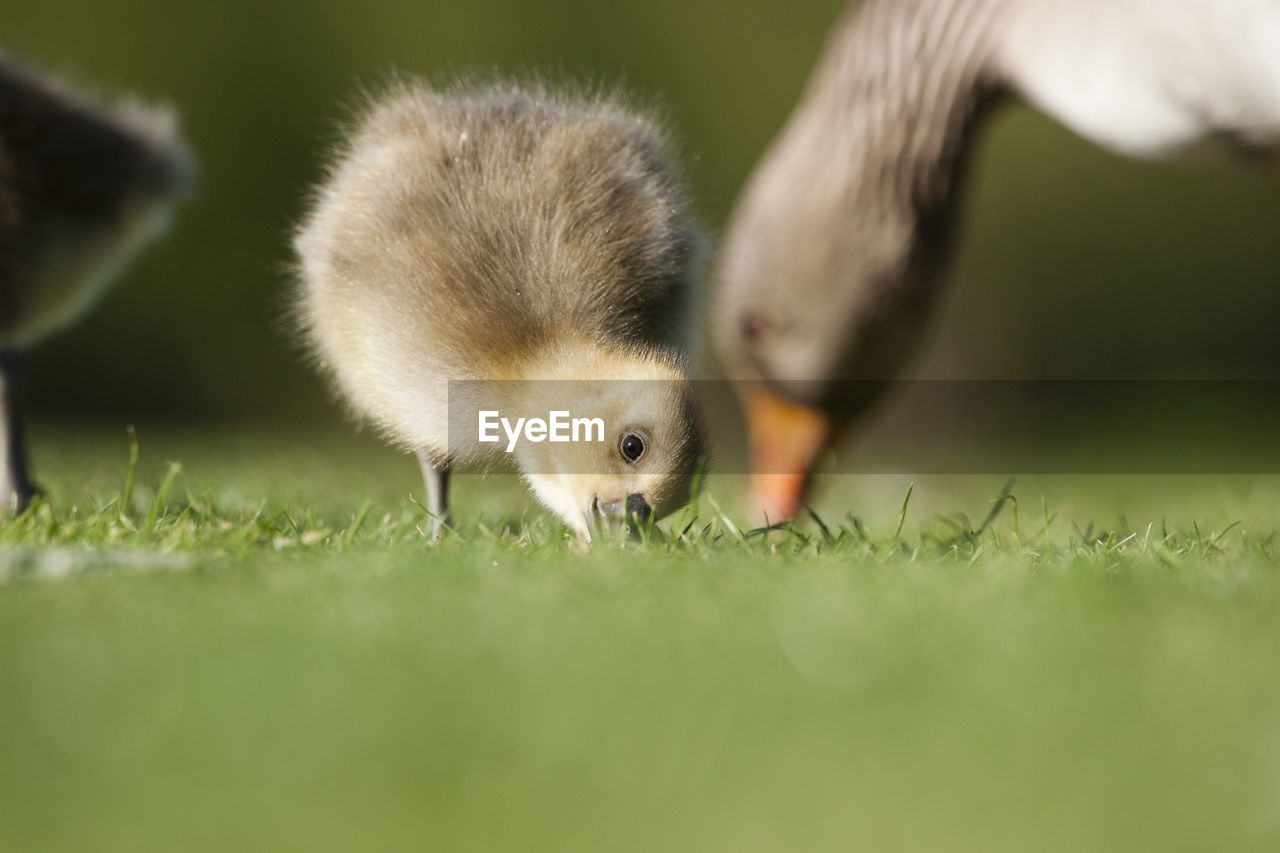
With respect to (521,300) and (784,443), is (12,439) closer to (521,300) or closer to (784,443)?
(521,300)

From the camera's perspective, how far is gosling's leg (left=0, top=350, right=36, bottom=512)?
3.32 m

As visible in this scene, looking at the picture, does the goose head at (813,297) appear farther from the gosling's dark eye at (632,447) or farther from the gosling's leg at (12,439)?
the gosling's leg at (12,439)

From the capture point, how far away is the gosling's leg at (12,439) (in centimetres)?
332

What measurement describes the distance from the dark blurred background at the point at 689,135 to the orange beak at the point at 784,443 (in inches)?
189

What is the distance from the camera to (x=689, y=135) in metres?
8.79

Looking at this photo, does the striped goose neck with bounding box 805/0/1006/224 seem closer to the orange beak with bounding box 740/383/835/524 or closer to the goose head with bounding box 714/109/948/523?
the goose head with bounding box 714/109/948/523

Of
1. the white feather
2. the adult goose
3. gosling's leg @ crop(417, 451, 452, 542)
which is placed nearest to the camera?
gosling's leg @ crop(417, 451, 452, 542)

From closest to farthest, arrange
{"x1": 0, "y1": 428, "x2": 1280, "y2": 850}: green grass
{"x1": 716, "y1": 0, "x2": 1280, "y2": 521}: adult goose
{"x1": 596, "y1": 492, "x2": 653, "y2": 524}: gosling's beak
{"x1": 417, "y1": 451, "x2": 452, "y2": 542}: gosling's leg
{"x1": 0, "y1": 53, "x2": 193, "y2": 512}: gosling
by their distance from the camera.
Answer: {"x1": 0, "y1": 428, "x2": 1280, "y2": 850}: green grass, {"x1": 596, "y1": 492, "x2": 653, "y2": 524}: gosling's beak, {"x1": 417, "y1": 451, "x2": 452, "y2": 542}: gosling's leg, {"x1": 0, "y1": 53, "x2": 193, "y2": 512}: gosling, {"x1": 716, "y1": 0, "x2": 1280, "y2": 521}: adult goose

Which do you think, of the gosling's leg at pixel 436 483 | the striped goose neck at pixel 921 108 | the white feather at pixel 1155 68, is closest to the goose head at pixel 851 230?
the striped goose neck at pixel 921 108

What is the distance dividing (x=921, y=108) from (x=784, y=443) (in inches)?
42.2

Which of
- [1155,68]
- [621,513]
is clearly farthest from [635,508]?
[1155,68]

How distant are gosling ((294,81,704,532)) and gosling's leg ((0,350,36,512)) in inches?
36.2

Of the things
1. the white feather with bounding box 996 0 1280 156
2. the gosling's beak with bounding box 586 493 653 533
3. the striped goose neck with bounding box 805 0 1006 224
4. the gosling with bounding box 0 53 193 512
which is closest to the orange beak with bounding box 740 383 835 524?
the striped goose neck with bounding box 805 0 1006 224

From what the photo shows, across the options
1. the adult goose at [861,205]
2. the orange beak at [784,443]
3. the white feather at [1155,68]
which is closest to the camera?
the white feather at [1155,68]
